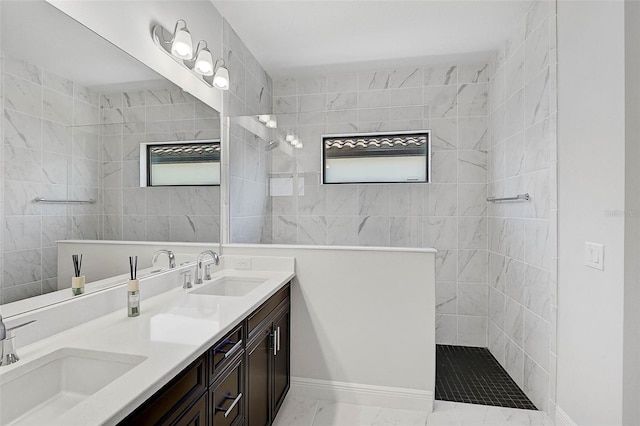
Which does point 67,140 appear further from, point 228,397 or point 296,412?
point 296,412

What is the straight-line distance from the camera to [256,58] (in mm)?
3100

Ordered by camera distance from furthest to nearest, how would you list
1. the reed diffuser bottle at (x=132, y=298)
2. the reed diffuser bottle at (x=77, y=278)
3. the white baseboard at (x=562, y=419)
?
the white baseboard at (x=562, y=419) → the reed diffuser bottle at (x=132, y=298) → the reed diffuser bottle at (x=77, y=278)

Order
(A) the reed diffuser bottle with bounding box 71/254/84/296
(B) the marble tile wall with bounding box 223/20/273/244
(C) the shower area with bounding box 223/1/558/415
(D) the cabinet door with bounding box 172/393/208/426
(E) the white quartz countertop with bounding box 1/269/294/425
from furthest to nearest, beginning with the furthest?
(B) the marble tile wall with bounding box 223/20/273/244
(C) the shower area with bounding box 223/1/558/415
(A) the reed diffuser bottle with bounding box 71/254/84/296
(D) the cabinet door with bounding box 172/393/208/426
(E) the white quartz countertop with bounding box 1/269/294/425

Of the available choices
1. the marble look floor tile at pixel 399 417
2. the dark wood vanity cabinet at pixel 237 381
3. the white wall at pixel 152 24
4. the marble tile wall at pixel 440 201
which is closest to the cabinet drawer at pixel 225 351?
the dark wood vanity cabinet at pixel 237 381

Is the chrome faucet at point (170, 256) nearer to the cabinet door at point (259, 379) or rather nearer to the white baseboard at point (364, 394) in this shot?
the cabinet door at point (259, 379)

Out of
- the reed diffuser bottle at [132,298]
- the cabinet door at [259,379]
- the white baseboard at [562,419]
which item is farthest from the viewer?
the white baseboard at [562,419]

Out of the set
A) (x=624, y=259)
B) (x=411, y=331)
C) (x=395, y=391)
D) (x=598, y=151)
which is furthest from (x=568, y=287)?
(x=395, y=391)

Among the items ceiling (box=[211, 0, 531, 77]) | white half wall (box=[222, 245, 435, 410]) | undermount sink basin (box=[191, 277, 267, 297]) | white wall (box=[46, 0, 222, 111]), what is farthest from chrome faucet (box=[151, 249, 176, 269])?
ceiling (box=[211, 0, 531, 77])

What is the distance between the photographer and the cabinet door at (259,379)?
158 cm

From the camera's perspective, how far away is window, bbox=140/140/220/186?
5.69ft

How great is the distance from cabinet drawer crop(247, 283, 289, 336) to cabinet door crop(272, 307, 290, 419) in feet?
0.34

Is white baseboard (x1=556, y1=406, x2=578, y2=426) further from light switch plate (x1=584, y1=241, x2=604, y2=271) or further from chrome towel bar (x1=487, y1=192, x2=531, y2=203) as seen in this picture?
chrome towel bar (x1=487, y1=192, x2=531, y2=203)

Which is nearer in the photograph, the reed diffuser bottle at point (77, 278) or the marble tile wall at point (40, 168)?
the marble tile wall at point (40, 168)

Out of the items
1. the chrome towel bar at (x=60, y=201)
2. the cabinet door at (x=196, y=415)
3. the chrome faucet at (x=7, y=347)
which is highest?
the chrome towel bar at (x=60, y=201)
